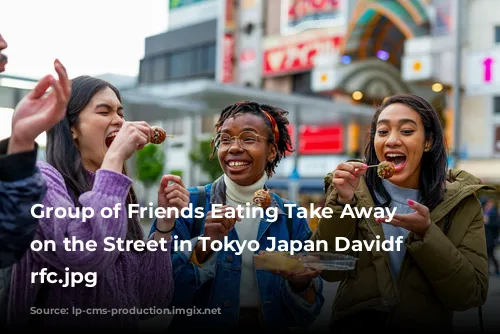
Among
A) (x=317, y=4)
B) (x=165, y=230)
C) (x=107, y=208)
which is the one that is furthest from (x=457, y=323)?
(x=317, y=4)

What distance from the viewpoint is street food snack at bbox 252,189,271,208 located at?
2822 mm

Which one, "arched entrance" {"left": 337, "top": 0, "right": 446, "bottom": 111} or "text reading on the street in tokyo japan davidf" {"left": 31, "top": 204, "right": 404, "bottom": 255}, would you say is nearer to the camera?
"text reading on the street in tokyo japan davidf" {"left": 31, "top": 204, "right": 404, "bottom": 255}

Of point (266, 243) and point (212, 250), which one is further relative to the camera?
point (266, 243)

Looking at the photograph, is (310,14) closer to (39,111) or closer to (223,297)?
(223,297)

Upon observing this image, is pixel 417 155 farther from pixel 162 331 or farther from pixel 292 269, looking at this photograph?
pixel 162 331

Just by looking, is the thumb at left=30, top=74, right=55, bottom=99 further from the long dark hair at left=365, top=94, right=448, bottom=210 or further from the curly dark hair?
the long dark hair at left=365, top=94, right=448, bottom=210

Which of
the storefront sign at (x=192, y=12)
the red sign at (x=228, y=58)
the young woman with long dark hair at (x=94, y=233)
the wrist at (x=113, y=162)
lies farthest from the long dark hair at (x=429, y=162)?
the storefront sign at (x=192, y=12)

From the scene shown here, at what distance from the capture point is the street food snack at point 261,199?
9.26 feet

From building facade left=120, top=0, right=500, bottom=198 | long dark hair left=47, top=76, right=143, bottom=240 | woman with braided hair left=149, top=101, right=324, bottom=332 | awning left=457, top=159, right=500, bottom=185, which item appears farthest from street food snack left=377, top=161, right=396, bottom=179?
awning left=457, top=159, right=500, bottom=185

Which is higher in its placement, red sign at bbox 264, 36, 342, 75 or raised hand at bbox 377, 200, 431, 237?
red sign at bbox 264, 36, 342, 75

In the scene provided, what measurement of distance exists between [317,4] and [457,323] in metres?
27.7

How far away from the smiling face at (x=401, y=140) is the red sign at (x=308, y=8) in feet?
88.7

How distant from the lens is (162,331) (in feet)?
8.42

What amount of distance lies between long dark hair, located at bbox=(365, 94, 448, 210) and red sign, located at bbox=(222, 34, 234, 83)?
31.4 metres
